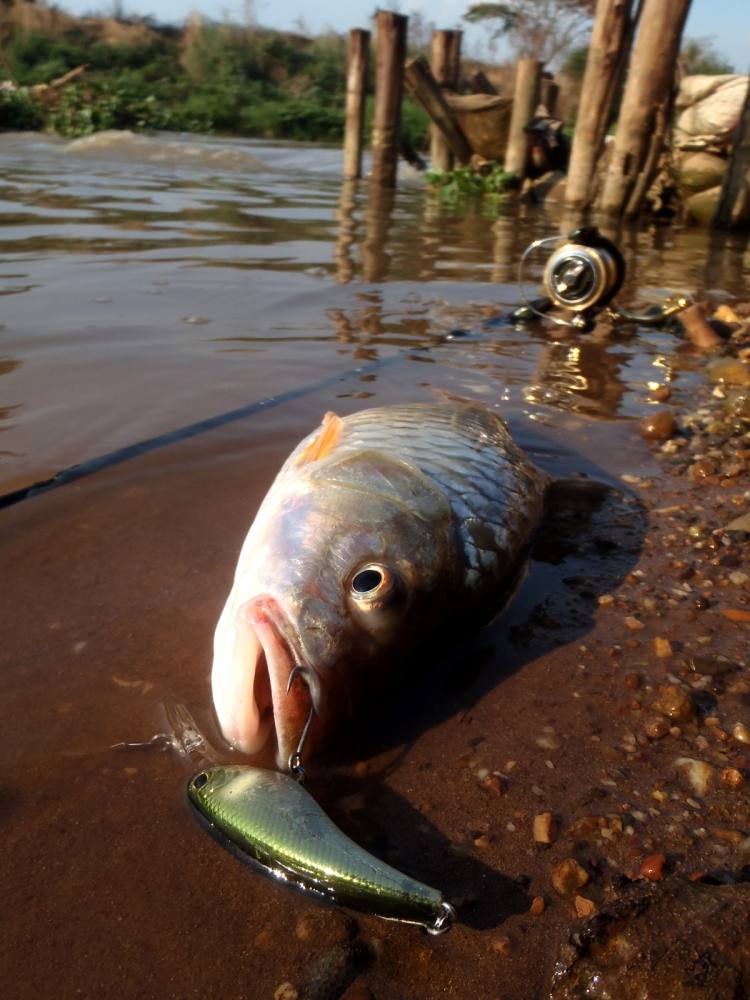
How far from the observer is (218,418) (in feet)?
13.9

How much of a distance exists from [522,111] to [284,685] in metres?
17.9

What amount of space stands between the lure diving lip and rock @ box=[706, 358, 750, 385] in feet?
14.8

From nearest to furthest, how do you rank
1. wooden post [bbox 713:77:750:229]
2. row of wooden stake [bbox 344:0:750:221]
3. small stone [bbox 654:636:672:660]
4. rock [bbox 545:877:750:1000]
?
1. rock [bbox 545:877:750:1000]
2. small stone [bbox 654:636:672:660]
3. row of wooden stake [bbox 344:0:750:221]
4. wooden post [bbox 713:77:750:229]

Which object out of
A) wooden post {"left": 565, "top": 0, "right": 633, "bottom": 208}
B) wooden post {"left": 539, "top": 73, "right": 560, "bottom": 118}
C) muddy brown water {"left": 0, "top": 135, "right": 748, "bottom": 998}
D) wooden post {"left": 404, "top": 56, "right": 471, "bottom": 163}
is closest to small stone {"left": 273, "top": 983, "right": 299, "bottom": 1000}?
muddy brown water {"left": 0, "top": 135, "right": 748, "bottom": 998}

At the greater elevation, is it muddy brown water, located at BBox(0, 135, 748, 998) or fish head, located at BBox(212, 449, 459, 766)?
fish head, located at BBox(212, 449, 459, 766)

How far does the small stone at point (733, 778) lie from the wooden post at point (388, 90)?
684 inches

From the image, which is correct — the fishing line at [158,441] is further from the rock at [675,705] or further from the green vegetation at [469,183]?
the green vegetation at [469,183]

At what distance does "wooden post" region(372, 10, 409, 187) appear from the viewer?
16.7 meters

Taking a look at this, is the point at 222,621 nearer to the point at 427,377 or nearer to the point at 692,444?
the point at 692,444

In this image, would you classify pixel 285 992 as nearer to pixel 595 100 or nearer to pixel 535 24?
pixel 595 100

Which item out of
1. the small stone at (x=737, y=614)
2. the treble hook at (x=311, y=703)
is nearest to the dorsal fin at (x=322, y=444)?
the treble hook at (x=311, y=703)

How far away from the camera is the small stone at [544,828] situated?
1904mm

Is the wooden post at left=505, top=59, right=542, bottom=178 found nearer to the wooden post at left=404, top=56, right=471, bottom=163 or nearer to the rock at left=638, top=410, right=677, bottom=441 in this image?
the wooden post at left=404, top=56, right=471, bottom=163

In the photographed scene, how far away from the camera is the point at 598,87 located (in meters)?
13.4
